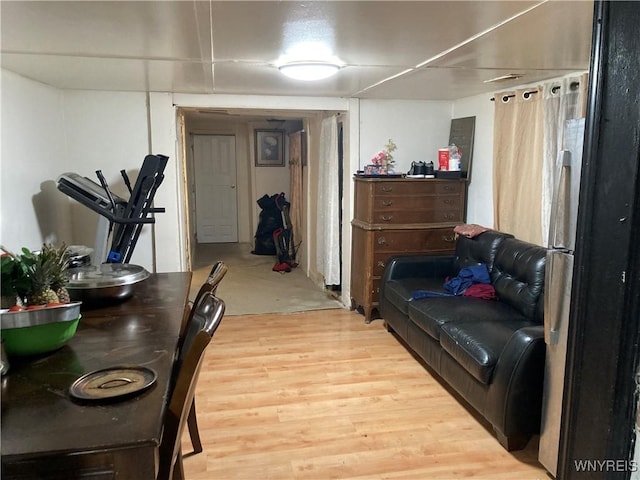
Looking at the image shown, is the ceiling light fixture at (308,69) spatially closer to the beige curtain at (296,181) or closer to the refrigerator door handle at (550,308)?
the refrigerator door handle at (550,308)

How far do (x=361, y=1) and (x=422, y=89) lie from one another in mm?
2447

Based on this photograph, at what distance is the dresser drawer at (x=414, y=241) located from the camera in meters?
4.36

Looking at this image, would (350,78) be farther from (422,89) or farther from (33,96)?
(33,96)

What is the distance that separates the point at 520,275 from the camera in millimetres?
3312

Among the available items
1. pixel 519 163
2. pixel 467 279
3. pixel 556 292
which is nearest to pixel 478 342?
pixel 556 292

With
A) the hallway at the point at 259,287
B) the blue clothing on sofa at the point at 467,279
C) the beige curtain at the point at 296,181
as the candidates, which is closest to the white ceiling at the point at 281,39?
the blue clothing on sofa at the point at 467,279

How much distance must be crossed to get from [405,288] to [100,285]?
2.38 m

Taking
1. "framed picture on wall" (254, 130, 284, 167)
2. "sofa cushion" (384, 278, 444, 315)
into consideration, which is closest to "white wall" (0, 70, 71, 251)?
"sofa cushion" (384, 278, 444, 315)

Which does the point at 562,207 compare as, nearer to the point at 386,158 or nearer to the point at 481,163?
the point at 481,163

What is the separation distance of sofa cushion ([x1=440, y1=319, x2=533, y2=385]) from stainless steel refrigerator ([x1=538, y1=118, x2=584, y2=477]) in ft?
1.02

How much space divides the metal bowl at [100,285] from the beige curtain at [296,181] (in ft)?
14.6

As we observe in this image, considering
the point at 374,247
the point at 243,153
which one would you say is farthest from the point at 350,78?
the point at 243,153

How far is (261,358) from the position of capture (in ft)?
12.1

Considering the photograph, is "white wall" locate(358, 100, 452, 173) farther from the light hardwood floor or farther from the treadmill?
the treadmill
